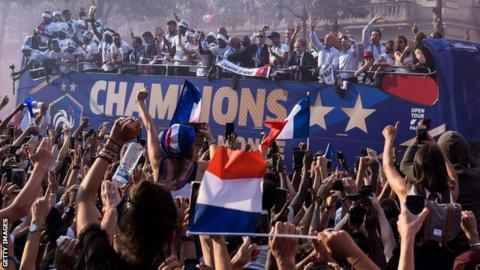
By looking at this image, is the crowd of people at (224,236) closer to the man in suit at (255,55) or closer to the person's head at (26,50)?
the man in suit at (255,55)

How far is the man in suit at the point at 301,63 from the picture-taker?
15.9 meters

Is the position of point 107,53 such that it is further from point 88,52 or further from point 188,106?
point 188,106

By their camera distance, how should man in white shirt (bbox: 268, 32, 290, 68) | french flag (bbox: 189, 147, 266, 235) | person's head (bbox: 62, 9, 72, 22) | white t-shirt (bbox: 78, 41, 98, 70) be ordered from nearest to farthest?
french flag (bbox: 189, 147, 266, 235)
man in white shirt (bbox: 268, 32, 290, 68)
white t-shirt (bbox: 78, 41, 98, 70)
person's head (bbox: 62, 9, 72, 22)

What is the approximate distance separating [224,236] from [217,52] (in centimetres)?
1339

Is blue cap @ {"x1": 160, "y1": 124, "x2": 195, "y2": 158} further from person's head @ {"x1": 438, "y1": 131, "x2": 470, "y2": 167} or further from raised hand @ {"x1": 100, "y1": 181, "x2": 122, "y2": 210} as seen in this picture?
person's head @ {"x1": 438, "y1": 131, "x2": 470, "y2": 167}

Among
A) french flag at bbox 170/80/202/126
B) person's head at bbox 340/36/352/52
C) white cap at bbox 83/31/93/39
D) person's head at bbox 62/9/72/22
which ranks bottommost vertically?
french flag at bbox 170/80/202/126

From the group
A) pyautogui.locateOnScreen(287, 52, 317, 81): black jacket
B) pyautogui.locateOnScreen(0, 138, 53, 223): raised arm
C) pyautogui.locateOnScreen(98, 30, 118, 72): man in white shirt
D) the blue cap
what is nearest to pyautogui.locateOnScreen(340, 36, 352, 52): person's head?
pyautogui.locateOnScreen(287, 52, 317, 81): black jacket

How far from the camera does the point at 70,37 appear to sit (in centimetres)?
2122

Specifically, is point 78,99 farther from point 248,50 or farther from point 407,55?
point 407,55

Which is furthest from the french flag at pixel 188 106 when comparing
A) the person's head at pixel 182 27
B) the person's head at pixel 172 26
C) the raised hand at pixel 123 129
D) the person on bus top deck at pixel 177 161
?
the person's head at pixel 172 26

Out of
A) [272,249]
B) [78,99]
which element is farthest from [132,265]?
[78,99]

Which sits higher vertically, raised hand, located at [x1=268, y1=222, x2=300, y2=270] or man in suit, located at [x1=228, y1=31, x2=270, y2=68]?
man in suit, located at [x1=228, y1=31, x2=270, y2=68]

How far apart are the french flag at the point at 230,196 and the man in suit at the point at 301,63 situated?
40.1ft

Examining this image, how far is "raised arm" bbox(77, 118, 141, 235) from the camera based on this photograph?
368cm
